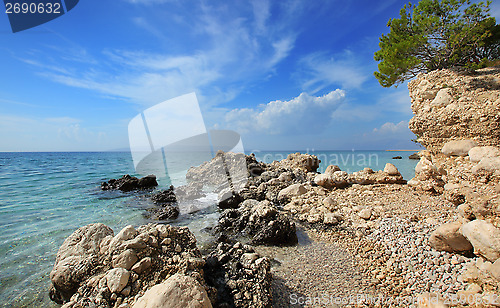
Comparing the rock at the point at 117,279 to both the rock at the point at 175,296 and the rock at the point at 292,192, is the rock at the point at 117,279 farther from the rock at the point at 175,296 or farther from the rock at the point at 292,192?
the rock at the point at 292,192

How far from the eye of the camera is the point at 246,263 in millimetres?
4551

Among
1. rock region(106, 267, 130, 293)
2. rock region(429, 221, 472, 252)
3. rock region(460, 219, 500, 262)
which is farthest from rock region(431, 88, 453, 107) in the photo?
rock region(106, 267, 130, 293)

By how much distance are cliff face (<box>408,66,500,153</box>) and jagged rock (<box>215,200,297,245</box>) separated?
739cm

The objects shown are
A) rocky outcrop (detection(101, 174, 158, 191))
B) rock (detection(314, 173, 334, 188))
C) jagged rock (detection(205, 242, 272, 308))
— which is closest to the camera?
jagged rock (detection(205, 242, 272, 308))

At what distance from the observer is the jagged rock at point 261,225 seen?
7.05m

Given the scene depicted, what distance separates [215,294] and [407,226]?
6075 mm

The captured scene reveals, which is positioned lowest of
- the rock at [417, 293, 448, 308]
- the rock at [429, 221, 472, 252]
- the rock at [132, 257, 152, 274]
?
the rock at [417, 293, 448, 308]

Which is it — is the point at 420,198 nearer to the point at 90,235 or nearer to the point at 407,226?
the point at 407,226

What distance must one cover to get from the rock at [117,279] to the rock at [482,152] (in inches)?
411

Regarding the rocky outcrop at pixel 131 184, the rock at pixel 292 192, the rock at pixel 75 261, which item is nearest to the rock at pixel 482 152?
the rock at pixel 292 192

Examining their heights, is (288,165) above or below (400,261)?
above

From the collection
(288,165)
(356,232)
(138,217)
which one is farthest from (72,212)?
(288,165)

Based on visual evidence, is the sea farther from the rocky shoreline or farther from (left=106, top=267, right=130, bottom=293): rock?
(left=106, top=267, right=130, bottom=293): rock

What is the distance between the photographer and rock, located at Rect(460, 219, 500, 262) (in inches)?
161
